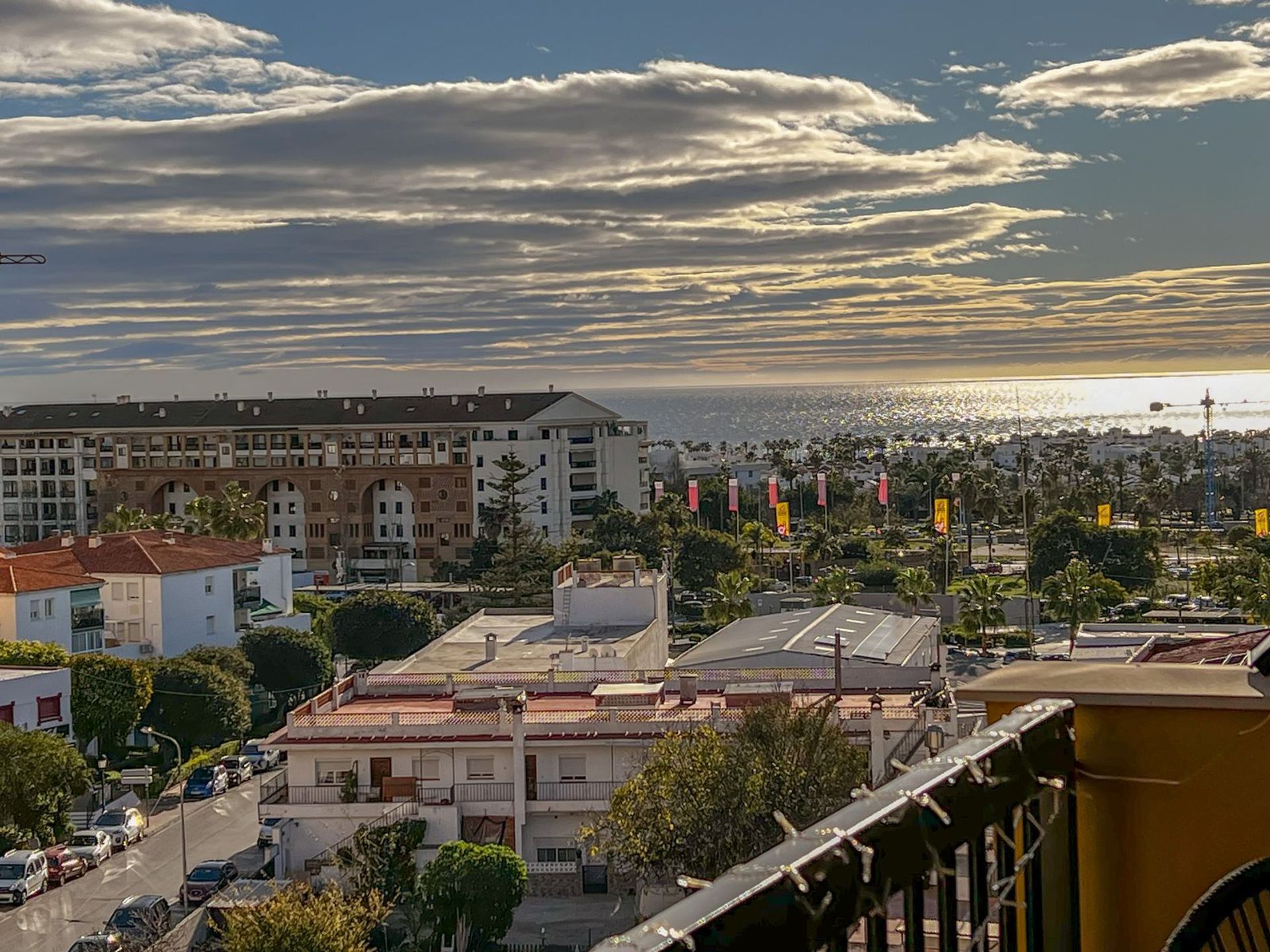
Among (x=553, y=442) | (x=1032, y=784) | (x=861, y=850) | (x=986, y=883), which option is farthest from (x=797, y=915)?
(x=553, y=442)

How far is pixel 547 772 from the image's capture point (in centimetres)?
3172

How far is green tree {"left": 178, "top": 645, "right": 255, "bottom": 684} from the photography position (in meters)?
51.8

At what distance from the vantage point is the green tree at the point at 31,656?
4572cm

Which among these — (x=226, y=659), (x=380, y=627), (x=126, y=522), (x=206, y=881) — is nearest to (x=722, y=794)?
(x=206, y=881)

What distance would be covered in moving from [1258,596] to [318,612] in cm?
3880

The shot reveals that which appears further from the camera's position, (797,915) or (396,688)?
(396,688)

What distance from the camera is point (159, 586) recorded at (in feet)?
188

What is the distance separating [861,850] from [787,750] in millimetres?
26211

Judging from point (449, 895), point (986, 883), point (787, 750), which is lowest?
point (449, 895)

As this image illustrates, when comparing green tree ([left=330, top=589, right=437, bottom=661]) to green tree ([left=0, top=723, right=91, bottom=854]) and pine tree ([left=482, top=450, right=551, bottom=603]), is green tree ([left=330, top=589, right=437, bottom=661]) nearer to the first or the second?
pine tree ([left=482, top=450, right=551, bottom=603])

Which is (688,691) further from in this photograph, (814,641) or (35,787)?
(35,787)

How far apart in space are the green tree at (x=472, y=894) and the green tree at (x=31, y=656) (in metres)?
22.4

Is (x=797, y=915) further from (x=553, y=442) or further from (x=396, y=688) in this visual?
(x=553, y=442)

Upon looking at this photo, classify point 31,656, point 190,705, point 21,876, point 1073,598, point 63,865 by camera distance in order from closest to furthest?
point 21,876 < point 63,865 < point 31,656 < point 190,705 < point 1073,598
